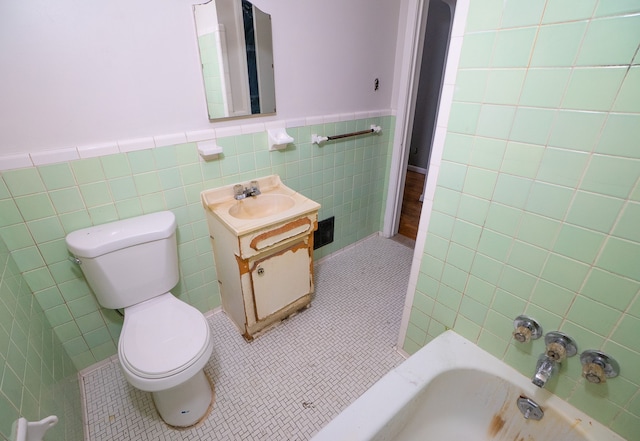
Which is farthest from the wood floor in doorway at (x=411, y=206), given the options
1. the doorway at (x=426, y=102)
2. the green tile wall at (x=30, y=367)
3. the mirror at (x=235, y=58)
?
the green tile wall at (x=30, y=367)

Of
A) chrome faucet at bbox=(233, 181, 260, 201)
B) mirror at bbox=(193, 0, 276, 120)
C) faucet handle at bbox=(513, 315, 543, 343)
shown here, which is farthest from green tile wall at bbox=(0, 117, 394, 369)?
faucet handle at bbox=(513, 315, 543, 343)

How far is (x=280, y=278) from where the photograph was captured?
163 centimetres

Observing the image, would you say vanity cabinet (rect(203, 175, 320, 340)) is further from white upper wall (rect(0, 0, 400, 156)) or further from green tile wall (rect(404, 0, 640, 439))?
green tile wall (rect(404, 0, 640, 439))

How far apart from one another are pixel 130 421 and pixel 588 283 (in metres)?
1.88

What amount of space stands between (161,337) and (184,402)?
312 millimetres

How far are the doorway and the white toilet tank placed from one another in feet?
6.95

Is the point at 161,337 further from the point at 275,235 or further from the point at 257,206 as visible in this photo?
the point at 257,206

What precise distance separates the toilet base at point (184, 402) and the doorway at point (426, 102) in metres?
2.13

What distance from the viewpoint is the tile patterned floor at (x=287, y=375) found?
1292 millimetres

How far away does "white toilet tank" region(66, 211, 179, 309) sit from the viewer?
1.19m

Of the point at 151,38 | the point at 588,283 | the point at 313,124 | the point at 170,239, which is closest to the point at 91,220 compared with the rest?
the point at 170,239

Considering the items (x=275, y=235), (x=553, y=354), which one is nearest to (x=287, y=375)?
(x=275, y=235)

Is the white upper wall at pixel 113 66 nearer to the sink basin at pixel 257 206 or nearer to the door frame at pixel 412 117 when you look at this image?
the sink basin at pixel 257 206

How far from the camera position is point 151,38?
1187mm
